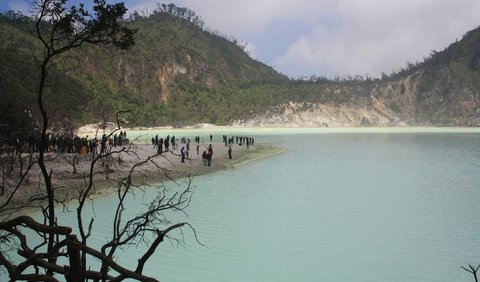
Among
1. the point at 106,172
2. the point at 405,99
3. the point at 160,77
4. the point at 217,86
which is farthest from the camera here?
the point at 217,86

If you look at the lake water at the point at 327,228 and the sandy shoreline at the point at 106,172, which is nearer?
the lake water at the point at 327,228

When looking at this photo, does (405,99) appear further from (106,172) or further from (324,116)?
(106,172)

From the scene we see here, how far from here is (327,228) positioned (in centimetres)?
1502

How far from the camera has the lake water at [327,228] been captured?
11125 mm

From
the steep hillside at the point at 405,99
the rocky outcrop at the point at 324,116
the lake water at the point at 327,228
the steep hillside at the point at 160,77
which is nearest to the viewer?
the lake water at the point at 327,228

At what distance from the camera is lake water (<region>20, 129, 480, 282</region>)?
11.1 m

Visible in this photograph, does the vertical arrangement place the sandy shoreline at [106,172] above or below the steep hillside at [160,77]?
below

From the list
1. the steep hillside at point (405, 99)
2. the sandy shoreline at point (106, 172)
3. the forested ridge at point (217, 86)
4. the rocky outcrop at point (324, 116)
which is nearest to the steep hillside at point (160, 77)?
the forested ridge at point (217, 86)

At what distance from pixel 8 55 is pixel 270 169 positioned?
1846 inches

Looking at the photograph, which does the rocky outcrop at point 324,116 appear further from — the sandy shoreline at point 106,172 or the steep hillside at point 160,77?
the sandy shoreline at point 106,172

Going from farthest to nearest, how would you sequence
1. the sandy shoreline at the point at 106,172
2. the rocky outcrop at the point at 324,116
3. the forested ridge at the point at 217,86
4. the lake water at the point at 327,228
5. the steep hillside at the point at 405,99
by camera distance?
the steep hillside at the point at 405,99
the rocky outcrop at the point at 324,116
the forested ridge at the point at 217,86
the sandy shoreline at the point at 106,172
the lake water at the point at 327,228

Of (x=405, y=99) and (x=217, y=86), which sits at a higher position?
(x=217, y=86)

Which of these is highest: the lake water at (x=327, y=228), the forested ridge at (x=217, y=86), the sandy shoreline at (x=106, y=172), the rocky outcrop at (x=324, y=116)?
the forested ridge at (x=217, y=86)

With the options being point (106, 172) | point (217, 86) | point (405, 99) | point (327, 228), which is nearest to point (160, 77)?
point (217, 86)
